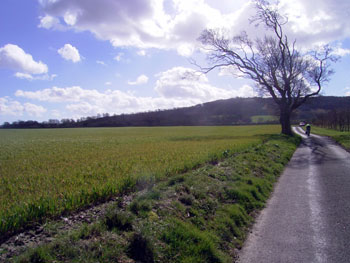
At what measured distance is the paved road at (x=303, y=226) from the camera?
4340mm

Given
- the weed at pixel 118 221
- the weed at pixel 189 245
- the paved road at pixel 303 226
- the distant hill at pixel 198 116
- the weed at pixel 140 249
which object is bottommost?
the paved road at pixel 303 226

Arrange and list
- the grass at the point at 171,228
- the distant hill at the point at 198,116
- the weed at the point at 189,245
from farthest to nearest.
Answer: the distant hill at the point at 198,116, the weed at the point at 189,245, the grass at the point at 171,228

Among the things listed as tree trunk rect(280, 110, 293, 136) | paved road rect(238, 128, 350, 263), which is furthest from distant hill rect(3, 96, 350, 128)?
paved road rect(238, 128, 350, 263)

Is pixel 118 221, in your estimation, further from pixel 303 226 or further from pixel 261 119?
pixel 261 119

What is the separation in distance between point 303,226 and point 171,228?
2.86m

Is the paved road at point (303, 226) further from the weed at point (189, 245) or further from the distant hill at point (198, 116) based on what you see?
the distant hill at point (198, 116)

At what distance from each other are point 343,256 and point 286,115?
1327 inches

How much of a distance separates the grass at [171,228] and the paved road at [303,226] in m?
0.37

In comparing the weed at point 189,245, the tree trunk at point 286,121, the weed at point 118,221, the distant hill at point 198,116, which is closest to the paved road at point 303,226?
the weed at point 189,245

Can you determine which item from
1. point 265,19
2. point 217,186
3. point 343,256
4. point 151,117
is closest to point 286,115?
point 265,19

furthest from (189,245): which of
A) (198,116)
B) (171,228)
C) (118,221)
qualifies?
(198,116)

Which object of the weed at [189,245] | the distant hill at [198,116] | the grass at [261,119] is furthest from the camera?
the distant hill at [198,116]

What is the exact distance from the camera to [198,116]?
365 ft

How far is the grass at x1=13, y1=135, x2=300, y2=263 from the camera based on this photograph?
12.0 ft
